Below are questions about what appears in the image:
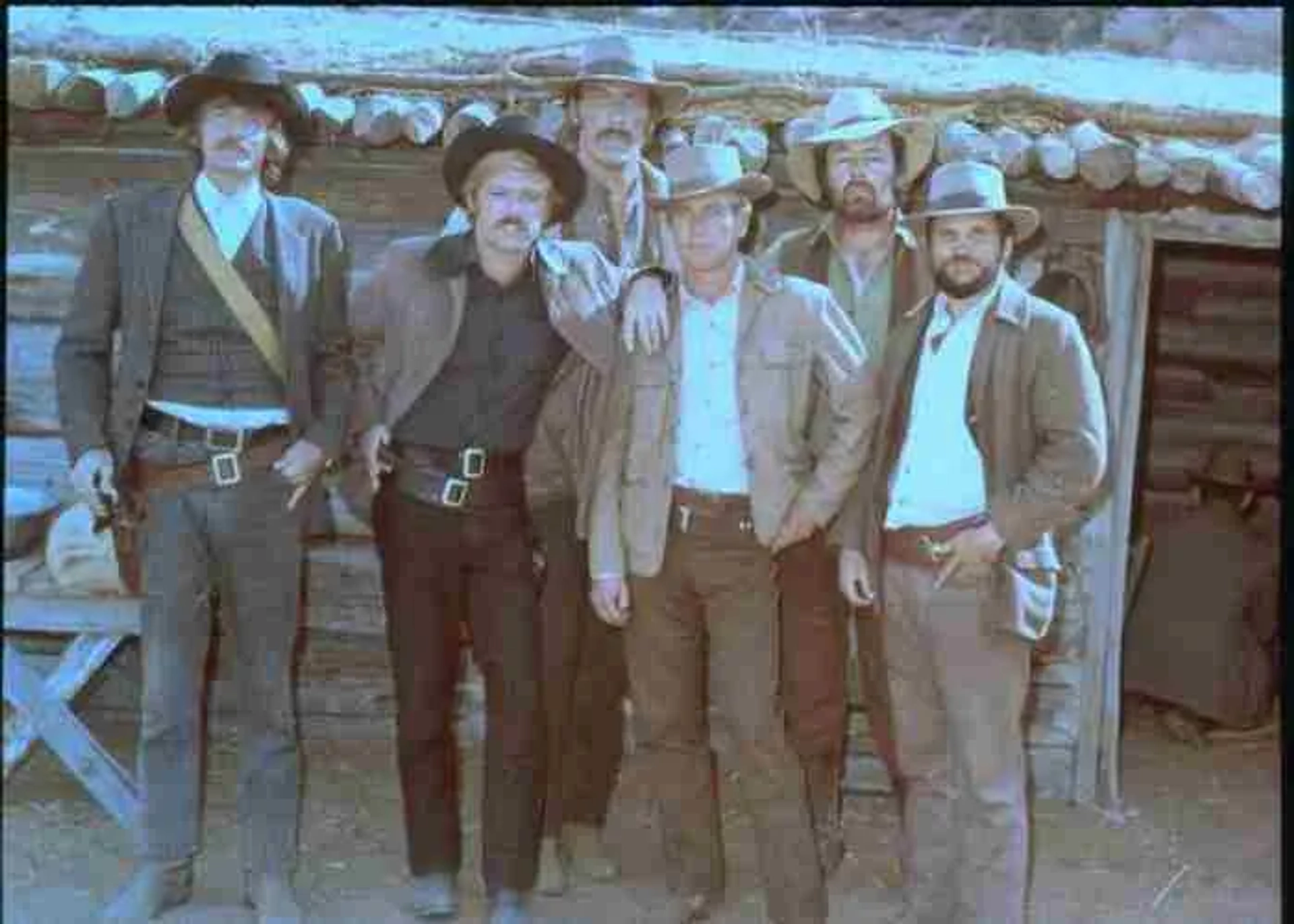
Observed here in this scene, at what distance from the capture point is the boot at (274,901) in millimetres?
4641

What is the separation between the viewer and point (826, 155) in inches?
191

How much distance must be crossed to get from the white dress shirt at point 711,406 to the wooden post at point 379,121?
1.51 m

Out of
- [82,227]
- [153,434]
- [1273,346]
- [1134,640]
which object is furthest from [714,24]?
[153,434]

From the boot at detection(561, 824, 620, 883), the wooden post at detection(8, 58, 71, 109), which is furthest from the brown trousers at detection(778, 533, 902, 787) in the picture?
the wooden post at detection(8, 58, 71, 109)

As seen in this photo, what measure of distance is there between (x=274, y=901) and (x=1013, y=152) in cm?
309

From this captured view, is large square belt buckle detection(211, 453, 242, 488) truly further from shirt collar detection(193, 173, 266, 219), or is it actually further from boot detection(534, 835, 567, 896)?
boot detection(534, 835, 567, 896)

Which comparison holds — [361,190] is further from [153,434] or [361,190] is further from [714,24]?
[714,24]

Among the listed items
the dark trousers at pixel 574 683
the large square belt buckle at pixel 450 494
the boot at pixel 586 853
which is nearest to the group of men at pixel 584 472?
the large square belt buckle at pixel 450 494

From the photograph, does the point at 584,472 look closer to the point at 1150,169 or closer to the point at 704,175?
the point at 704,175

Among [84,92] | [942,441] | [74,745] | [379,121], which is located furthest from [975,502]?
[84,92]

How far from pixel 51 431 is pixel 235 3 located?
1.64m

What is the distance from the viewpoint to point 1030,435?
4312mm

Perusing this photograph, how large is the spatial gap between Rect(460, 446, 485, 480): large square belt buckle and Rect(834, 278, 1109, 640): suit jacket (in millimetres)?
1027

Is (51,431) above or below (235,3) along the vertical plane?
below
